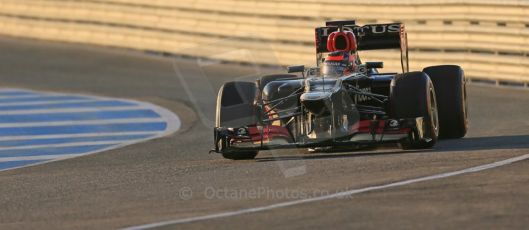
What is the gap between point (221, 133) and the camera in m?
12.1

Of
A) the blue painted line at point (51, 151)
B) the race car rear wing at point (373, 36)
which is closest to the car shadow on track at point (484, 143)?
the race car rear wing at point (373, 36)

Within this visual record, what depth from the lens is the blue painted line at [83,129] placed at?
639 inches

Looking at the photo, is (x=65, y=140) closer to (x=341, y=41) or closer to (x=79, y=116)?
(x=79, y=116)

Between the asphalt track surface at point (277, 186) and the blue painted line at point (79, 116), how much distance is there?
163 cm

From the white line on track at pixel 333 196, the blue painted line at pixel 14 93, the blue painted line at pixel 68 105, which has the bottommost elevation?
the blue painted line at pixel 68 105

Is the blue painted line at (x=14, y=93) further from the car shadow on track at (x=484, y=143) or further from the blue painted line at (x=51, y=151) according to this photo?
the car shadow on track at (x=484, y=143)

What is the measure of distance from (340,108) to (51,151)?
4.02 metres

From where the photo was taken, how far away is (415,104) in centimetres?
1191

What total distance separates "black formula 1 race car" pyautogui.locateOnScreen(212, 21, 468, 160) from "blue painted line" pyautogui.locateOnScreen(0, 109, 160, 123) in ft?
15.3

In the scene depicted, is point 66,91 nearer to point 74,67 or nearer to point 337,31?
point 74,67

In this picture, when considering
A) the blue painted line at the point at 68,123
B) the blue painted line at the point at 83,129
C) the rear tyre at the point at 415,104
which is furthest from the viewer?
the blue painted line at the point at 83,129

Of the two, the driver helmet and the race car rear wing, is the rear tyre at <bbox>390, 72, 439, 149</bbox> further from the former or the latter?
the race car rear wing

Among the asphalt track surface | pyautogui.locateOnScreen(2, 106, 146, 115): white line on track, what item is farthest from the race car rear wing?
pyautogui.locateOnScreen(2, 106, 146, 115): white line on track

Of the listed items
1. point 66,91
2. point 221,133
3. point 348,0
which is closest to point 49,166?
point 221,133
